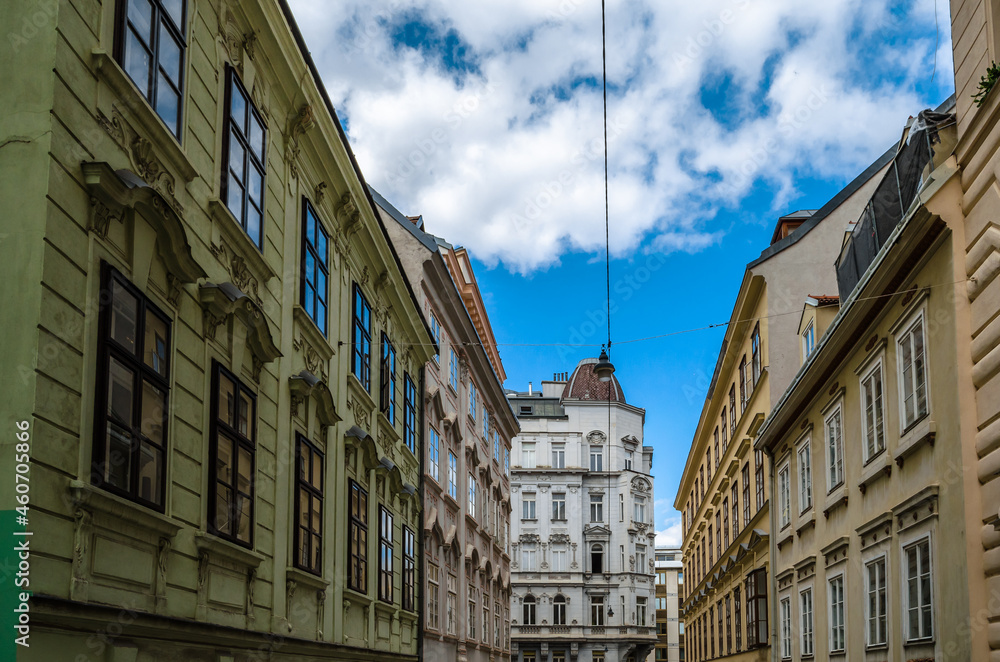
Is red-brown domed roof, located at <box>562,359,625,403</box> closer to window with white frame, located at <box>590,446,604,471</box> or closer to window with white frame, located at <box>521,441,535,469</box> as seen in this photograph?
window with white frame, located at <box>590,446,604,471</box>

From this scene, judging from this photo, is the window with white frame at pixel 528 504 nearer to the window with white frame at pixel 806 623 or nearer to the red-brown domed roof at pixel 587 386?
the red-brown domed roof at pixel 587 386

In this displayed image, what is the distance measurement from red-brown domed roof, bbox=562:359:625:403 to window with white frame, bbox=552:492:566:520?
8.07 meters

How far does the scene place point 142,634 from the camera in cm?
873

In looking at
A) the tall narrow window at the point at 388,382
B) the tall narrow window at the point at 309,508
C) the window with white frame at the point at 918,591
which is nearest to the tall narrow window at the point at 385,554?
the tall narrow window at the point at 388,382

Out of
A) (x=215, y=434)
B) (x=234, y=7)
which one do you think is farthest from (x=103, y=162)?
(x=234, y=7)

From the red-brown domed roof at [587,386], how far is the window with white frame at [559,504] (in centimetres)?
807

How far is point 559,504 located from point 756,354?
1625 inches

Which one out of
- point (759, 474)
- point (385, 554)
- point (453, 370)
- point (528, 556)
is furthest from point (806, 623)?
point (528, 556)

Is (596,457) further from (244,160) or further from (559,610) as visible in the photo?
(244,160)

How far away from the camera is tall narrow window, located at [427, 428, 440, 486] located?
27078 millimetres

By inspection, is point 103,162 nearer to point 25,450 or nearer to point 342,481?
point 25,450

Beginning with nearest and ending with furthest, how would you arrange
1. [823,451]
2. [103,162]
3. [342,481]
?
[103,162], [342,481], [823,451]

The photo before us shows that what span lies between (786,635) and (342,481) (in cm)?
1162

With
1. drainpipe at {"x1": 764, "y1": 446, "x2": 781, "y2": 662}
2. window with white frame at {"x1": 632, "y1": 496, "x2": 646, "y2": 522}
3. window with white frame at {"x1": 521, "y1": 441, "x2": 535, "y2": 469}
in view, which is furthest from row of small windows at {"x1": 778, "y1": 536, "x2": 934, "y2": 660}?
window with white frame at {"x1": 632, "y1": 496, "x2": 646, "y2": 522}
